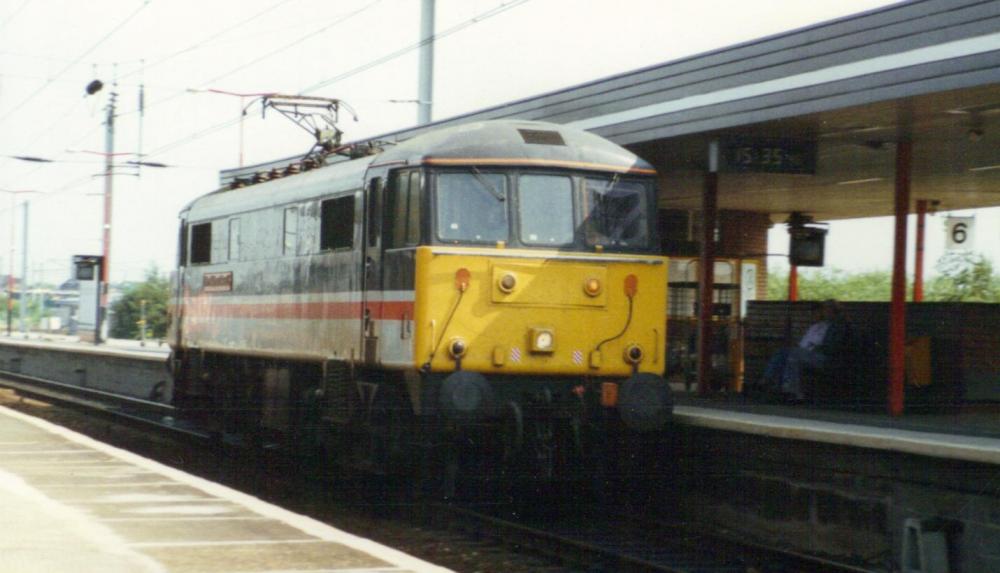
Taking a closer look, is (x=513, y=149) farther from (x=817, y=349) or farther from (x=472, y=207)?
(x=817, y=349)

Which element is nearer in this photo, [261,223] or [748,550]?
[748,550]

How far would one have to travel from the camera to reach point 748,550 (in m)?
11.4

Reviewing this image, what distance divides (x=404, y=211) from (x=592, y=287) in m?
1.84

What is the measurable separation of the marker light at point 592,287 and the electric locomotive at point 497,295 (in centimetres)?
1

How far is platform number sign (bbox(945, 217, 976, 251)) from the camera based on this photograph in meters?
20.9

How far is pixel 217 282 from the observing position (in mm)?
19016

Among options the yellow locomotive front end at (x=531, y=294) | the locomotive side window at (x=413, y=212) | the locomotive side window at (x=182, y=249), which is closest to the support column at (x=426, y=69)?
the locomotive side window at (x=182, y=249)

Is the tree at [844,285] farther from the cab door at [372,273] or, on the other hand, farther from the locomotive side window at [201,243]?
Result: the cab door at [372,273]

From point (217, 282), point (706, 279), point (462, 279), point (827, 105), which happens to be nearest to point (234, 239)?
point (217, 282)

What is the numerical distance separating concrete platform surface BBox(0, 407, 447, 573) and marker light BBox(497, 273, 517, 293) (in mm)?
3287

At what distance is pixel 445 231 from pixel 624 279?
1.75 metres

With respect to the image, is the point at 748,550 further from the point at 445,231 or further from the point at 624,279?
the point at 445,231

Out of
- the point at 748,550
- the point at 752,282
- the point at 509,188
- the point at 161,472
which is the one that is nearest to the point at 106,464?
the point at 161,472

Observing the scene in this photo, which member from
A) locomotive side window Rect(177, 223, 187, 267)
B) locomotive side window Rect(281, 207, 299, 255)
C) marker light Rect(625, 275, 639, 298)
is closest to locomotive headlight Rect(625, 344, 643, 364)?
marker light Rect(625, 275, 639, 298)
